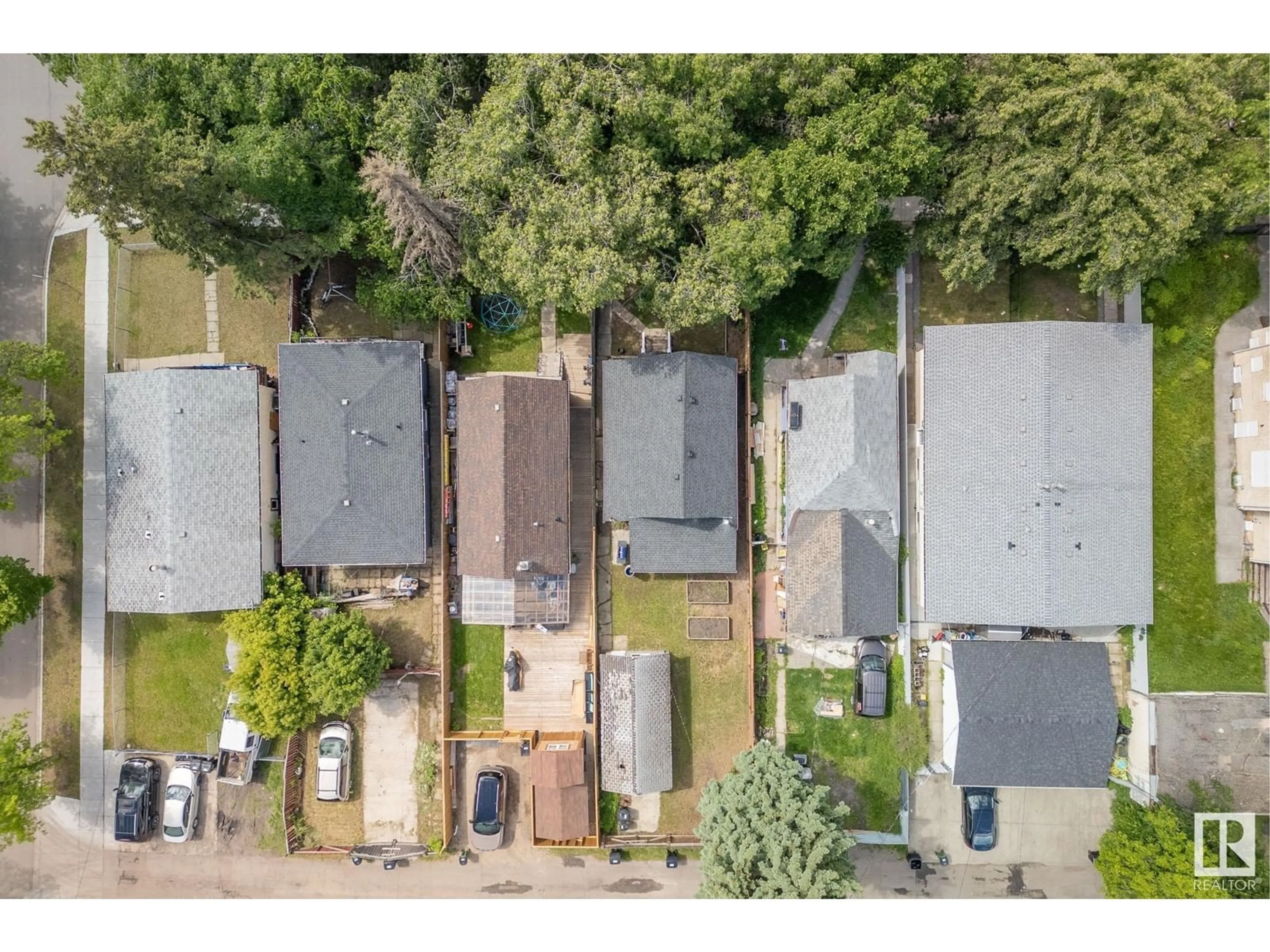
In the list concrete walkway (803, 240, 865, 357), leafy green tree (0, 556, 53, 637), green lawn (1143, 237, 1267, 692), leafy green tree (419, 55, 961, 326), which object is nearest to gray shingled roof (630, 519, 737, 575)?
concrete walkway (803, 240, 865, 357)

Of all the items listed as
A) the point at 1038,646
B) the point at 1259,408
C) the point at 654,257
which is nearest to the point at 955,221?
the point at 654,257

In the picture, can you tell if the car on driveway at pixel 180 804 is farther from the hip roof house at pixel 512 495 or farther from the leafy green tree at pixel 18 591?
the hip roof house at pixel 512 495

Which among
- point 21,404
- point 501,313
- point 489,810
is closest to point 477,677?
point 489,810

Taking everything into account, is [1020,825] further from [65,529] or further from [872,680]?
[65,529]

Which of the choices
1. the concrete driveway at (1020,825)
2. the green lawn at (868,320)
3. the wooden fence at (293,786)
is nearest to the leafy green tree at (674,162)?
the green lawn at (868,320)

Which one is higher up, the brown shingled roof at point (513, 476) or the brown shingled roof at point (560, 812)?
the brown shingled roof at point (513, 476)

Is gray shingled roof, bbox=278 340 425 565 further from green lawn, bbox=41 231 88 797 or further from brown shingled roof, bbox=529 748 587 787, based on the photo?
brown shingled roof, bbox=529 748 587 787
